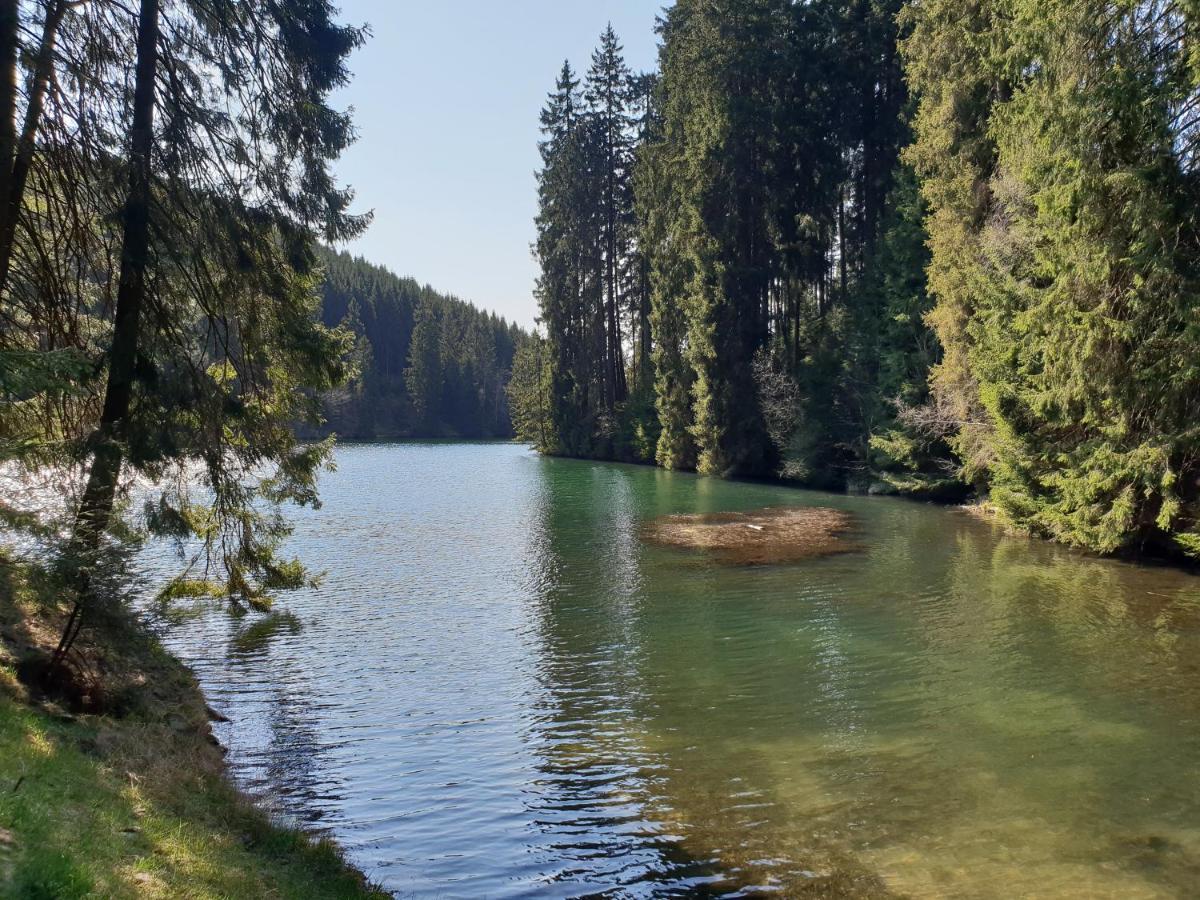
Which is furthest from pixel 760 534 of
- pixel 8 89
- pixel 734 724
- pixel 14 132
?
pixel 8 89

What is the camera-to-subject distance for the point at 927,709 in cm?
965

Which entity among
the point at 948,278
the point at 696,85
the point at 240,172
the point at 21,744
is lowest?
the point at 21,744

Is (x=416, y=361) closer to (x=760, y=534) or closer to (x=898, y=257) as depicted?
(x=898, y=257)

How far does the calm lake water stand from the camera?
A: 639 cm

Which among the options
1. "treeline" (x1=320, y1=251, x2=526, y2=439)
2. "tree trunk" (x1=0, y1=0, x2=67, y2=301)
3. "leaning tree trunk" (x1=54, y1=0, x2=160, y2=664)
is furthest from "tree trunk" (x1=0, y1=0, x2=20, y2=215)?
"treeline" (x1=320, y1=251, x2=526, y2=439)

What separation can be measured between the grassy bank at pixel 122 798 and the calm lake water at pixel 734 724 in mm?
748

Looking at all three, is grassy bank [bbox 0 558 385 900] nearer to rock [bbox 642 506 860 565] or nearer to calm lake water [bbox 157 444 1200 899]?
calm lake water [bbox 157 444 1200 899]

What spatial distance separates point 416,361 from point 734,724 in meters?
108

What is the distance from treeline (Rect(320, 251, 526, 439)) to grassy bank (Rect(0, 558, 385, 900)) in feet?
289

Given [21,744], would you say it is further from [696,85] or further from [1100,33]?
[696,85]

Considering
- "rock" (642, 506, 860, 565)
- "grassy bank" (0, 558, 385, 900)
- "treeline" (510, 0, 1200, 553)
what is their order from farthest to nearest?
"rock" (642, 506, 860, 565) → "treeline" (510, 0, 1200, 553) → "grassy bank" (0, 558, 385, 900)

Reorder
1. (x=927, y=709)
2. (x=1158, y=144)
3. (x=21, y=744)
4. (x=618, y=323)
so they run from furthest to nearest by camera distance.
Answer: (x=618, y=323)
(x=1158, y=144)
(x=927, y=709)
(x=21, y=744)

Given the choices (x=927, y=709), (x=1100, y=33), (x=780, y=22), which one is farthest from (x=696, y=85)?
(x=927, y=709)

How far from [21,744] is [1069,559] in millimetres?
19563
